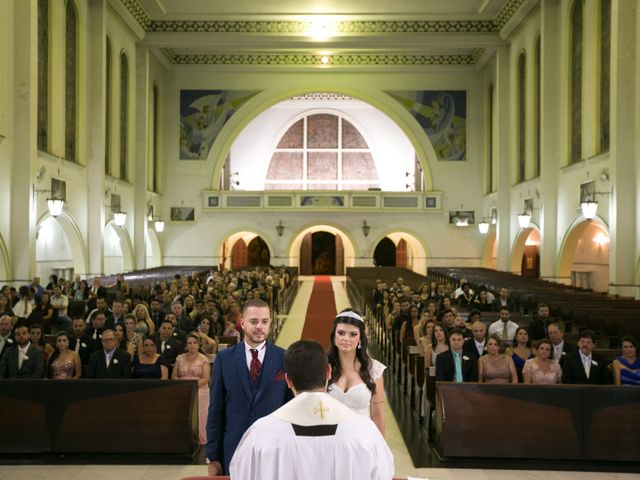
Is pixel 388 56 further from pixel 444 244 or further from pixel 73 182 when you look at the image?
pixel 73 182

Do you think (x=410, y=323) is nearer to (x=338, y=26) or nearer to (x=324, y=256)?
(x=338, y=26)

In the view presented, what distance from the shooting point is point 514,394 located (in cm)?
694

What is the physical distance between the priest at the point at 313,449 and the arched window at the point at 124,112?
24.7 m

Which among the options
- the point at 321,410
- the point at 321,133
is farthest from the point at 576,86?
the point at 321,133

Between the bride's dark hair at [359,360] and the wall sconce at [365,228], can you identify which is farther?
the wall sconce at [365,228]

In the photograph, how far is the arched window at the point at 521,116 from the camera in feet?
84.3

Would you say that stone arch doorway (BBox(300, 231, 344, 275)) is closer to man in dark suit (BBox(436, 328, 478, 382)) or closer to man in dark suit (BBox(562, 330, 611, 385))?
man in dark suit (BBox(436, 328, 478, 382))

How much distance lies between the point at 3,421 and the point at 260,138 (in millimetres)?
34376

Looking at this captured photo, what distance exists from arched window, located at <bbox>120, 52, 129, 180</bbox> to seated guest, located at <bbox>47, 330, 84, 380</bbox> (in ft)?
61.9

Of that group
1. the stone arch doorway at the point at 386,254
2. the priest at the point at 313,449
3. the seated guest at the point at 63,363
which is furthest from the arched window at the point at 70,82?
the stone arch doorway at the point at 386,254

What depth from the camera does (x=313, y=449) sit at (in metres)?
2.40

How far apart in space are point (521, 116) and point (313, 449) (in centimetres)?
2549

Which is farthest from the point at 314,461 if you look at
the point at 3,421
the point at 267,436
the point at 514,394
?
the point at 3,421

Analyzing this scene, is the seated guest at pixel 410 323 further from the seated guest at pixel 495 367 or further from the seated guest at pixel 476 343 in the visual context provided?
the seated guest at pixel 495 367
